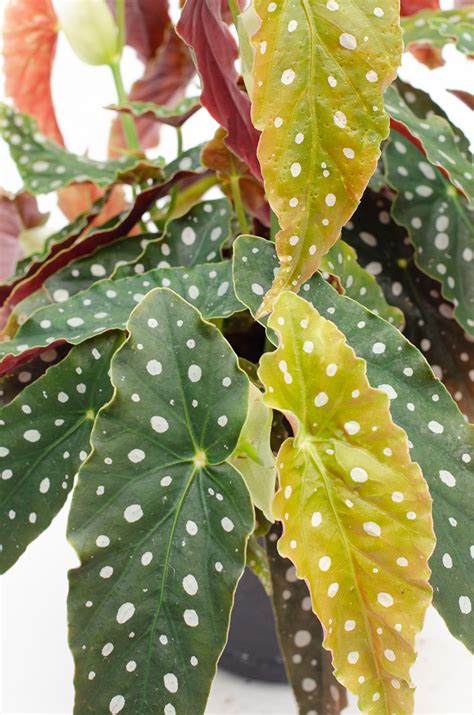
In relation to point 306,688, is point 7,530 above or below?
above

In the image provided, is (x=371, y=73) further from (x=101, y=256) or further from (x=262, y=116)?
(x=101, y=256)

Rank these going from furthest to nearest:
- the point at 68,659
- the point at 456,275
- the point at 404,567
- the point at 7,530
Answer: the point at 68,659
the point at 456,275
the point at 7,530
the point at 404,567

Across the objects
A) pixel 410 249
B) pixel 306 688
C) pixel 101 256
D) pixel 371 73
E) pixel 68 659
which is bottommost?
pixel 68 659

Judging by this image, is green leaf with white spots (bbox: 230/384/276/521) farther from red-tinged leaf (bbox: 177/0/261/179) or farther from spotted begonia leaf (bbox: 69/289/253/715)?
red-tinged leaf (bbox: 177/0/261/179)

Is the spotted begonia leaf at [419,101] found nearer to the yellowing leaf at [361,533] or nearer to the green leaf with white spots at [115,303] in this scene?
the green leaf with white spots at [115,303]

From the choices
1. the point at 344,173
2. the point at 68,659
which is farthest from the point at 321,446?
the point at 68,659

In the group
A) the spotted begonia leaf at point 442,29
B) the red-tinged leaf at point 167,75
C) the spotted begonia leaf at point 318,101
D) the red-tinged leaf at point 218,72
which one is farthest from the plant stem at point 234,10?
the red-tinged leaf at point 167,75

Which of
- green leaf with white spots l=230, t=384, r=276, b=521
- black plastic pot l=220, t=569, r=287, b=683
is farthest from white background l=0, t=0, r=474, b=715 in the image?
green leaf with white spots l=230, t=384, r=276, b=521

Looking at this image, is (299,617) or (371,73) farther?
(299,617)

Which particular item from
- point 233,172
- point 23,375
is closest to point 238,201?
point 233,172
